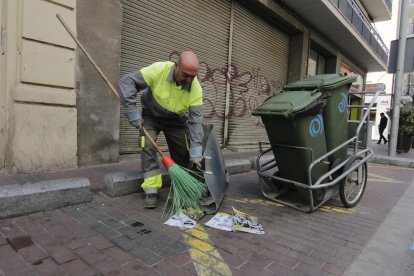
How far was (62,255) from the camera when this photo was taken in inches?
91.8

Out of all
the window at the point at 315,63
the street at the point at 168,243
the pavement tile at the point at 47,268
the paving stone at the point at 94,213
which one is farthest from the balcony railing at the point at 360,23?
the pavement tile at the point at 47,268

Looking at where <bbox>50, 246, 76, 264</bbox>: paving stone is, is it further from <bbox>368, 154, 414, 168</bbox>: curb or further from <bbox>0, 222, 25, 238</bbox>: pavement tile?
<bbox>368, 154, 414, 168</bbox>: curb

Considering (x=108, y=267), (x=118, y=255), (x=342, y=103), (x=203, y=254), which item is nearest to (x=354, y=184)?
(x=342, y=103)

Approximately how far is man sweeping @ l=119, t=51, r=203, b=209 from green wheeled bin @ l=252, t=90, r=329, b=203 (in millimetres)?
763

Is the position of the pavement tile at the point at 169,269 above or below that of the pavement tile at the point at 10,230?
below

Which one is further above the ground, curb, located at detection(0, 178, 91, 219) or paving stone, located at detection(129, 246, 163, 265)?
curb, located at detection(0, 178, 91, 219)

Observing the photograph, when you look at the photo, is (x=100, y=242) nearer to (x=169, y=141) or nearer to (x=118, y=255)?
(x=118, y=255)

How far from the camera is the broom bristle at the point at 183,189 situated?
3.30 metres

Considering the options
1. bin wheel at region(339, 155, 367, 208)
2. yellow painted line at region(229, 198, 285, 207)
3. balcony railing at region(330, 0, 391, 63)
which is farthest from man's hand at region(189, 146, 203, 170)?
balcony railing at region(330, 0, 391, 63)

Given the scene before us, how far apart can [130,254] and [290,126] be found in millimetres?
2045

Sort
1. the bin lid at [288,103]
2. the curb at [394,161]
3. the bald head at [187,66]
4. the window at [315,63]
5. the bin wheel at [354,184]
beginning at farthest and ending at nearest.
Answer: the window at [315,63] → the curb at [394,161] → the bin wheel at [354,184] → the bin lid at [288,103] → the bald head at [187,66]

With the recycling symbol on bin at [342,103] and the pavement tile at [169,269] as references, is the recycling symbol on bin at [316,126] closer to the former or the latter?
the recycling symbol on bin at [342,103]

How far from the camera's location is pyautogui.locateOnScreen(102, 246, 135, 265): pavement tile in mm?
2309

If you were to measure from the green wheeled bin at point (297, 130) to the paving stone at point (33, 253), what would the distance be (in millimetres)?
2442
